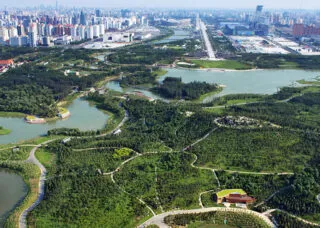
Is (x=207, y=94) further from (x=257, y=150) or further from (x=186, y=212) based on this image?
(x=186, y=212)

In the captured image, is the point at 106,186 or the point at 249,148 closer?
the point at 106,186

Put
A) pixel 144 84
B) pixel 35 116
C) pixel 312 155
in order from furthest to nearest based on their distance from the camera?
pixel 144 84 < pixel 35 116 < pixel 312 155

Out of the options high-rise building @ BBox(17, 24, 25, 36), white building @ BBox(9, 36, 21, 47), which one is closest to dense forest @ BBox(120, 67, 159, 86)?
white building @ BBox(9, 36, 21, 47)

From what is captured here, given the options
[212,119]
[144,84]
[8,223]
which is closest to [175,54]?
[144,84]

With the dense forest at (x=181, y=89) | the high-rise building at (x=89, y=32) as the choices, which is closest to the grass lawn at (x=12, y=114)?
the dense forest at (x=181, y=89)

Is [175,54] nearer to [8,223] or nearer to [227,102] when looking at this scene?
[227,102]

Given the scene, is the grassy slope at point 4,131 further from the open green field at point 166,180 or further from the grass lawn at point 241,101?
the grass lawn at point 241,101
